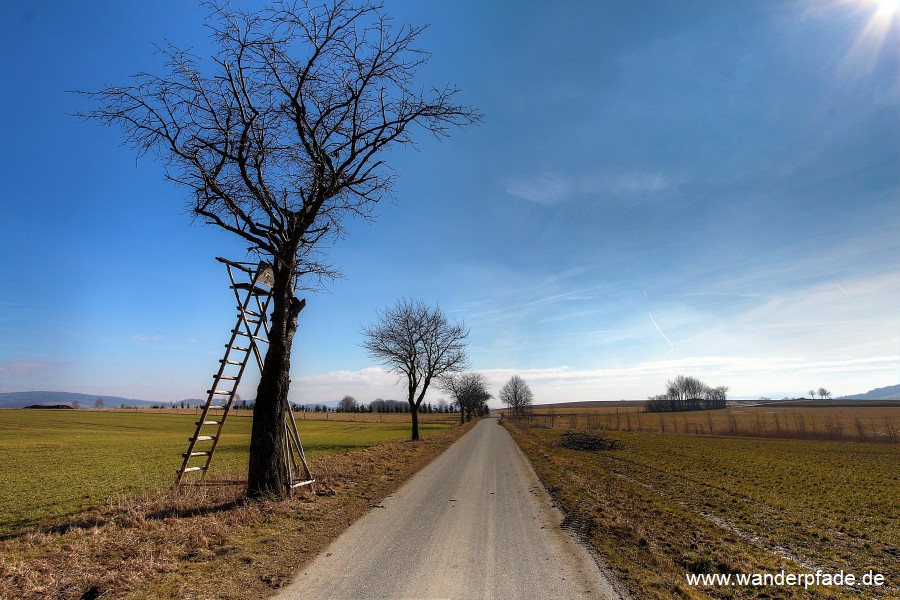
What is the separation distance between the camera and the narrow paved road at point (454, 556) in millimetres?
4832

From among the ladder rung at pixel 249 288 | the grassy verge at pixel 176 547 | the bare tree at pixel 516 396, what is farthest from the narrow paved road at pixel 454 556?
the bare tree at pixel 516 396

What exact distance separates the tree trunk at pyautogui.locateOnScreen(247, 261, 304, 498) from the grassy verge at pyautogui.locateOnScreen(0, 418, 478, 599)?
0.51m

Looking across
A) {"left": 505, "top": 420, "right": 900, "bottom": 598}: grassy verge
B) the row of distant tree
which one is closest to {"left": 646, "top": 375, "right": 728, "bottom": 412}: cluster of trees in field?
the row of distant tree

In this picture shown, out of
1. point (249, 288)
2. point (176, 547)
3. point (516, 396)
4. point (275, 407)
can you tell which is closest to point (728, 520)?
point (275, 407)

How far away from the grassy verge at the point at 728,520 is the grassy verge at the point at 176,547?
4730 millimetres

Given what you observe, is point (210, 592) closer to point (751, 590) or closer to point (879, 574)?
point (751, 590)

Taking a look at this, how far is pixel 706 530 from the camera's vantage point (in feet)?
26.4

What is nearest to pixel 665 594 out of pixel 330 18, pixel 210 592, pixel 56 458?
pixel 210 592

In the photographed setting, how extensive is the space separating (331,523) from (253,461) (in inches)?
101

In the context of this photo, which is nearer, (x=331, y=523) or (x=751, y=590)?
(x=751, y=590)

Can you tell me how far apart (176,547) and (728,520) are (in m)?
10.7

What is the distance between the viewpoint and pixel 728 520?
30.4 ft

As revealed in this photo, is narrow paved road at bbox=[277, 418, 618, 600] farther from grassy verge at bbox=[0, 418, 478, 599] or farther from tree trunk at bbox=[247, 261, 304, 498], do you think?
tree trunk at bbox=[247, 261, 304, 498]

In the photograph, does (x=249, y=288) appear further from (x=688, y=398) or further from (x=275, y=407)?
A: (x=688, y=398)
